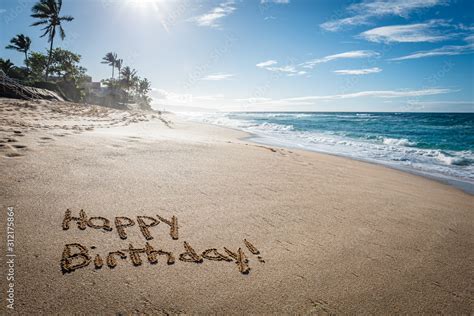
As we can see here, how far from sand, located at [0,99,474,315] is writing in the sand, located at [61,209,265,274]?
0.6 inches

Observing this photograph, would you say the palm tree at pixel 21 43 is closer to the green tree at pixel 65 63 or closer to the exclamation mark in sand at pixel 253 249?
the green tree at pixel 65 63

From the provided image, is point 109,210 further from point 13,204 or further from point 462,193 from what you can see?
point 462,193

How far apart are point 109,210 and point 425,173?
942cm

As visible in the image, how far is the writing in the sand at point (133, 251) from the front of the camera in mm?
1875

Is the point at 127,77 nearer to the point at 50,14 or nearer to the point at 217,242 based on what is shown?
the point at 50,14

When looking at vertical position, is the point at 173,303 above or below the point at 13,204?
below

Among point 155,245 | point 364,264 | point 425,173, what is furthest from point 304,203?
point 425,173

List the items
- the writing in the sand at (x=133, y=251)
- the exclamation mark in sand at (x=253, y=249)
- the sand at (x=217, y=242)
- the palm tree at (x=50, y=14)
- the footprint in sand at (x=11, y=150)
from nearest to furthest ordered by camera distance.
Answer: the sand at (x=217, y=242) < the writing in the sand at (x=133, y=251) < the exclamation mark in sand at (x=253, y=249) < the footprint in sand at (x=11, y=150) < the palm tree at (x=50, y=14)

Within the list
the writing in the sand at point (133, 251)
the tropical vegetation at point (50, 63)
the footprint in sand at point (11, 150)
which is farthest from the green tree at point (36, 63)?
the writing in the sand at point (133, 251)

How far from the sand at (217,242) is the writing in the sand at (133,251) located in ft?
0.05

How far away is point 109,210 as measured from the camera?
101 inches

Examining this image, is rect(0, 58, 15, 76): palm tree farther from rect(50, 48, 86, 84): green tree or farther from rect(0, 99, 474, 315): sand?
rect(0, 99, 474, 315): sand

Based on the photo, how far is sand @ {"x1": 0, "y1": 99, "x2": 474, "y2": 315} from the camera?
1.71m

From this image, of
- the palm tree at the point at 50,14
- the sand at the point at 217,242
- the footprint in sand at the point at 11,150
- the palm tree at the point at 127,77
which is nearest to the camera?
the sand at the point at 217,242
